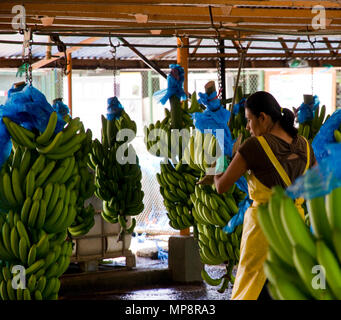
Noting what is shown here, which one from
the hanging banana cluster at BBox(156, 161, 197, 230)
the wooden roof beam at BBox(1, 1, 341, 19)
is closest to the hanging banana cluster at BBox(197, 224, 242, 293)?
the hanging banana cluster at BBox(156, 161, 197, 230)

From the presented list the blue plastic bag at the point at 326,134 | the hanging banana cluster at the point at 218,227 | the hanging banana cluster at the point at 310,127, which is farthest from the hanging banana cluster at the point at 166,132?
the blue plastic bag at the point at 326,134

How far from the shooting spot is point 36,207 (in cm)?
284

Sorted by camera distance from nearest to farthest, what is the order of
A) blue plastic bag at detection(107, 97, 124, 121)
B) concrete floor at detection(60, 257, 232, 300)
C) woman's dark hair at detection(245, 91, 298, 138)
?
1. woman's dark hair at detection(245, 91, 298, 138)
2. blue plastic bag at detection(107, 97, 124, 121)
3. concrete floor at detection(60, 257, 232, 300)

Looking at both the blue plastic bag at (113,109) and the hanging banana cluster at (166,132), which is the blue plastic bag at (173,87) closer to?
the hanging banana cluster at (166,132)

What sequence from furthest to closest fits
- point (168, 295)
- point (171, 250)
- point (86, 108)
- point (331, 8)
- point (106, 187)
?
1. point (86, 108)
2. point (171, 250)
3. point (168, 295)
4. point (106, 187)
5. point (331, 8)

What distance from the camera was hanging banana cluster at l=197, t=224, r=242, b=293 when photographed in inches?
149

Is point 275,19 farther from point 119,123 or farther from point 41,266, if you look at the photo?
point 41,266

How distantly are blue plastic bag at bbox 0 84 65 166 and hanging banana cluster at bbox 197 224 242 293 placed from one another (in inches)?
54.7

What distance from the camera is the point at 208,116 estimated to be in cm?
362

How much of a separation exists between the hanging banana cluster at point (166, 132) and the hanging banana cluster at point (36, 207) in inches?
58.7

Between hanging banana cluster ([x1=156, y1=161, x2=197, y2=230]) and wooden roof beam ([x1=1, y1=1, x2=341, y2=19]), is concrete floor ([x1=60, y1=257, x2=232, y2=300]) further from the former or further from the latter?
wooden roof beam ([x1=1, y1=1, x2=341, y2=19])

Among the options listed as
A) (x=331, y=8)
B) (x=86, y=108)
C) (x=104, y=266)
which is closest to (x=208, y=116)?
(x=331, y=8)

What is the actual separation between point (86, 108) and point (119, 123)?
6.29 meters

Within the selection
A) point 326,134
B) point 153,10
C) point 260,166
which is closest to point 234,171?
point 260,166
